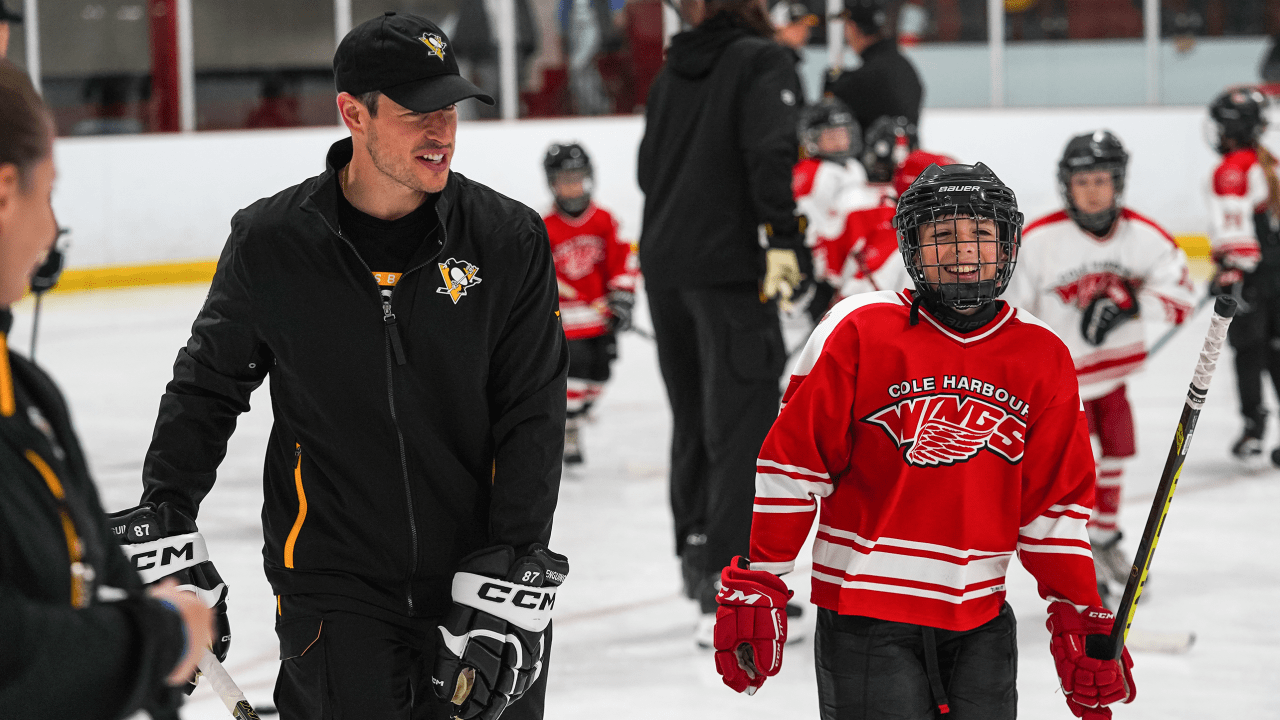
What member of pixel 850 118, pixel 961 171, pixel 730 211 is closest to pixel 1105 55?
pixel 850 118

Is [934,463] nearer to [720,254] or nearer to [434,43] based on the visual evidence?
[434,43]

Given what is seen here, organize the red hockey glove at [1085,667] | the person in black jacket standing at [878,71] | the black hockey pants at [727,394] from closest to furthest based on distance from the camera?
the red hockey glove at [1085,667]
the black hockey pants at [727,394]
the person in black jacket standing at [878,71]

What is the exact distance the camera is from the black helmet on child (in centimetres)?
560

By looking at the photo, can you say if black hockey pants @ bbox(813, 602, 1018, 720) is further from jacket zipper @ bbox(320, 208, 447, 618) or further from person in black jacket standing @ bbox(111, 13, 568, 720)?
jacket zipper @ bbox(320, 208, 447, 618)

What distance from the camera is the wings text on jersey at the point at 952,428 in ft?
6.44

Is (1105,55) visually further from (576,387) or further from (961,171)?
(961,171)

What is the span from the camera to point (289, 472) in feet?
6.44

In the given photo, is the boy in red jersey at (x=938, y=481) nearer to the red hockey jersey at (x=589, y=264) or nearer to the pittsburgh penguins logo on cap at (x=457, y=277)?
the pittsburgh penguins logo on cap at (x=457, y=277)

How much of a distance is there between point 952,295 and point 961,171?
0.19 metres

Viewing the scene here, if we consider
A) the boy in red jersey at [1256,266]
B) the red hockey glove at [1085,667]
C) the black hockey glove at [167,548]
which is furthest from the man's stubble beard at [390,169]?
the boy in red jersey at [1256,266]

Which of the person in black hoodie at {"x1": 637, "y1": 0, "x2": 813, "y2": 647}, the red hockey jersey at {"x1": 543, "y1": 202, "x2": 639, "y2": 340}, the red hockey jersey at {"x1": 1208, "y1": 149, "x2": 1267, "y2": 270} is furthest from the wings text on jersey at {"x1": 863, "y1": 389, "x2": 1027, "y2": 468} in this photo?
the red hockey jersey at {"x1": 543, "y1": 202, "x2": 639, "y2": 340}

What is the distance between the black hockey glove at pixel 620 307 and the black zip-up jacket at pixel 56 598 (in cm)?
435

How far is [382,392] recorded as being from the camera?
6.15 ft

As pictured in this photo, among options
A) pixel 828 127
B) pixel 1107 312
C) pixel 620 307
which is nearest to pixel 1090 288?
pixel 1107 312
